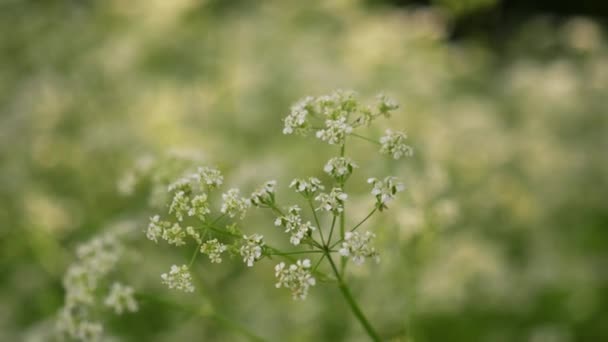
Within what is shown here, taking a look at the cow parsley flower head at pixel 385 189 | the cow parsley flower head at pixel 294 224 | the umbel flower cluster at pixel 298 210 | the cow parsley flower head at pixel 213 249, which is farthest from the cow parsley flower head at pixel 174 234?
the cow parsley flower head at pixel 385 189

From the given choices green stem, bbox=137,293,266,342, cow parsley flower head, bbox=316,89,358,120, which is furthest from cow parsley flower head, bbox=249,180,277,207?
green stem, bbox=137,293,266,342

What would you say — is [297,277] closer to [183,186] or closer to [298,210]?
[298,210]

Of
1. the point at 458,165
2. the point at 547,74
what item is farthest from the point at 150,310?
the point at 547,74

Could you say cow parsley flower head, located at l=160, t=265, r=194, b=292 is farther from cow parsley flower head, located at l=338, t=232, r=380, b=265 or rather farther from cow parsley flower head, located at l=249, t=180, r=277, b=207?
cow parsley flower head, located at l=338, t=232, r=380, b=265

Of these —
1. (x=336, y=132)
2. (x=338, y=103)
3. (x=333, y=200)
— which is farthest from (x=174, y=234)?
(x=338, y=103)

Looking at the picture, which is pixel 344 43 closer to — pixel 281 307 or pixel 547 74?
pixel 547 74
